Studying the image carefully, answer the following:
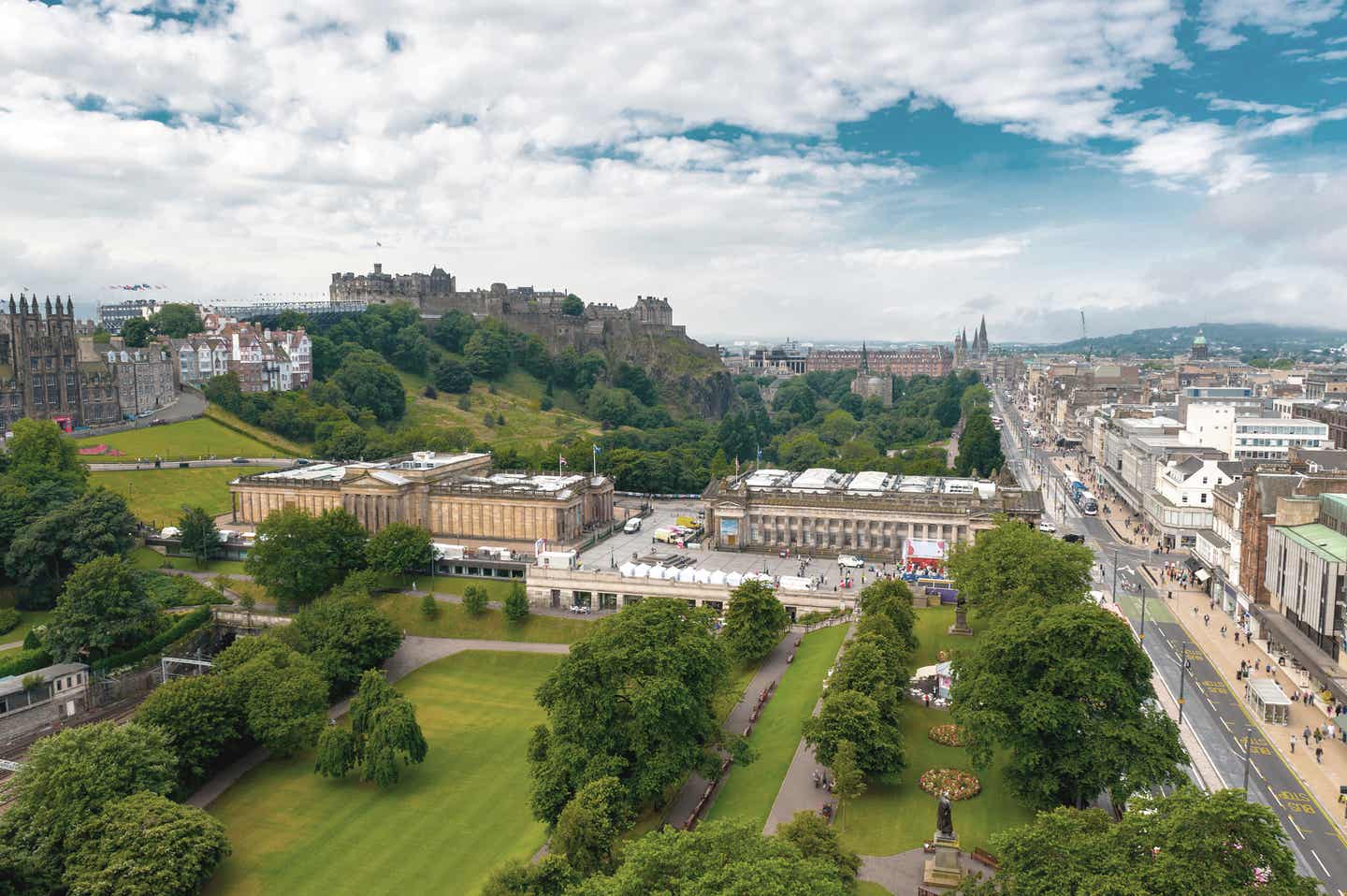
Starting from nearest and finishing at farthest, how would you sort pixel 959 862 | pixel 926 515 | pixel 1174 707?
1. pixel 959 862
2. pixel 1174 707
3. pixel 926 515

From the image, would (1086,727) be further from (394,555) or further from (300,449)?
(300,449)

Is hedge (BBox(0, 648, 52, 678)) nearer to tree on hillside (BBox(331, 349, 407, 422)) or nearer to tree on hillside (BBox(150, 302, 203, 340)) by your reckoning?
tree on hillside (BBox(331, 349, 407, 422))

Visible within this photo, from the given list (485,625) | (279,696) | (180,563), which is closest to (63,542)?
(180,563)

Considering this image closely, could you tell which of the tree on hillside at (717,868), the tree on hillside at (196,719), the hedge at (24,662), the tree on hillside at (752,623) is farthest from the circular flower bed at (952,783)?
the hedge at (24,662)

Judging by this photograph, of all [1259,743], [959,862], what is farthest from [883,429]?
[959,862]

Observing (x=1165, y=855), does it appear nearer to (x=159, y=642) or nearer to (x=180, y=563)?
(x=159, y=642)

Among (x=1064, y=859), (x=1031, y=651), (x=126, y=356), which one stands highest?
(x=126, y=356)
